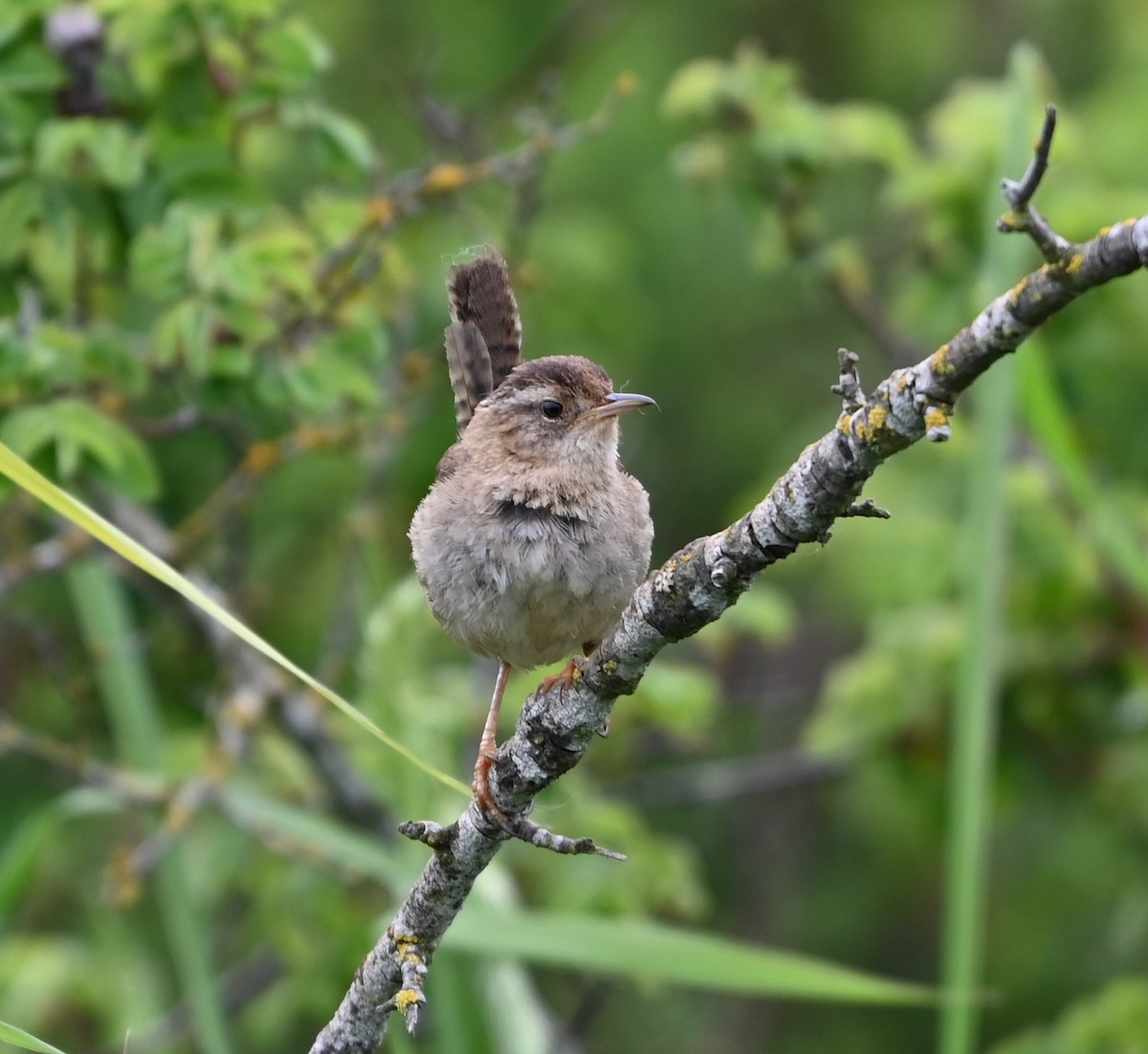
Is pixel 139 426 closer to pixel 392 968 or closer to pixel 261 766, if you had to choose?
pixel 261 766

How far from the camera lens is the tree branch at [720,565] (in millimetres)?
2082

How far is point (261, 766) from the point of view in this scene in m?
6.75

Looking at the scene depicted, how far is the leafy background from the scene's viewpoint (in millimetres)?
4562

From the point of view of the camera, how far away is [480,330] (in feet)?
14.2

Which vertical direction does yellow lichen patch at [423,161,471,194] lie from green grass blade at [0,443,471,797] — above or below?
above

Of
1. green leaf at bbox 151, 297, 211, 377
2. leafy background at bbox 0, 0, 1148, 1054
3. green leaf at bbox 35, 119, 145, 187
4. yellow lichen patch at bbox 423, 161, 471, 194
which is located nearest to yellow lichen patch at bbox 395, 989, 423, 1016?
leafy background at bbox 0, 0, 1148, 1054

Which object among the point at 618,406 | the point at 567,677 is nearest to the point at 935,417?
the point at 567,677

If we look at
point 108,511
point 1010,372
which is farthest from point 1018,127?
point 108,511

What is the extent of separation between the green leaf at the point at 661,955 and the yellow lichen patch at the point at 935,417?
1787 mm

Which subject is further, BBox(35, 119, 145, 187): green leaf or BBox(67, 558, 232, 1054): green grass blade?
BBox(67, 558, 232, 1054): green grass blade

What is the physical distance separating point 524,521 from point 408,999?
1.23 meters

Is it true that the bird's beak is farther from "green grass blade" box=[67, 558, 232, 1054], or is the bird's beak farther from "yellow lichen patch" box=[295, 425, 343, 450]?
"green grass blade" box=[67, 558, 232, 1054]

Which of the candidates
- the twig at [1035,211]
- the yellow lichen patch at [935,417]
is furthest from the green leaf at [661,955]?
the twig at [1035,211]

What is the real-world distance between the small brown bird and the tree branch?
0.13 m
